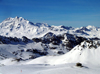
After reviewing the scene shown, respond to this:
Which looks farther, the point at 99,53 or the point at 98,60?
the point at 99,53

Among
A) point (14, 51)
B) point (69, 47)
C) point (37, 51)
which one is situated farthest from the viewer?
point (69, 47)

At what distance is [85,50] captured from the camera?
60969mm

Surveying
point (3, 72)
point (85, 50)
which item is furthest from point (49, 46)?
point (3, 72)

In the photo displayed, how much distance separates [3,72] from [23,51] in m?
113

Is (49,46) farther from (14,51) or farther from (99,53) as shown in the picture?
(99,53)

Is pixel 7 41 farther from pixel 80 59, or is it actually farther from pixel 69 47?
pixel 80 59

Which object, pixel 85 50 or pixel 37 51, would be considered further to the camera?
pixel 37 51

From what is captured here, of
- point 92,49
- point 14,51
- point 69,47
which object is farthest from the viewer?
point 69,47

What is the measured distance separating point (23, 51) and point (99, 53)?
326 ft

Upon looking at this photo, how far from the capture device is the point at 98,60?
167ft

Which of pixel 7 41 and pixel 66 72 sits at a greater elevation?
pixel 7 41

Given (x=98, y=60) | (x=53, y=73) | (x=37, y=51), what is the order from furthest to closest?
(x=37, y=51) → (x=98, y=60) → (x=53, y=73)

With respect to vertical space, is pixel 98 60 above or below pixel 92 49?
below

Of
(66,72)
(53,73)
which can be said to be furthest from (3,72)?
(66,72)
